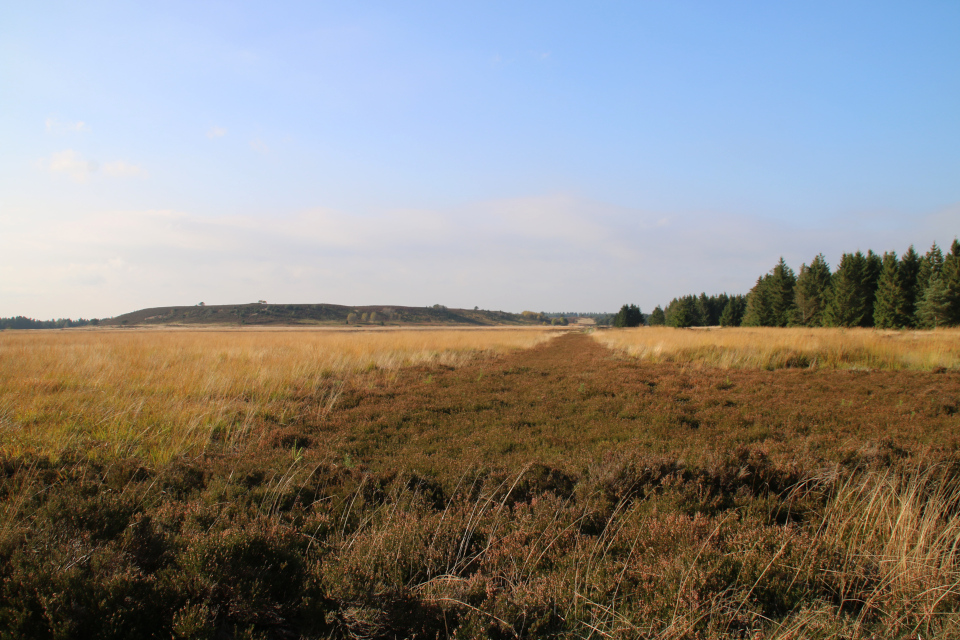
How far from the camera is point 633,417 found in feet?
24.7

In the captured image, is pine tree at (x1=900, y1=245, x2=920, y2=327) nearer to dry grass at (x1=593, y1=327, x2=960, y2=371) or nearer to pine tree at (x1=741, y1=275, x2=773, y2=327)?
pine tree at (x1=741, y1=275, x2=773, y2=327)

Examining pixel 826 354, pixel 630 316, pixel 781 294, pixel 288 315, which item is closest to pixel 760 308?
pixel 781 294

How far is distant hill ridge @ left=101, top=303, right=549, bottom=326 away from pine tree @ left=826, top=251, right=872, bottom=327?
333 feet

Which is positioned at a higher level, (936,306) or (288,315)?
(288,315)

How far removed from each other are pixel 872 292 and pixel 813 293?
5.59m

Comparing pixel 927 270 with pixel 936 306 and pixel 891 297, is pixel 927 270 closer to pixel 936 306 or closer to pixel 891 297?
pixel 891 297

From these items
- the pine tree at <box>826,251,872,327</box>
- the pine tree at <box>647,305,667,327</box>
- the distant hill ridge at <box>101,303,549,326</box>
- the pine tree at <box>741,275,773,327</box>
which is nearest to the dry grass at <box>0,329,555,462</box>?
the pine tree at <box>826,251,872,327</box>

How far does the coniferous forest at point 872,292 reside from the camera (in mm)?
38438

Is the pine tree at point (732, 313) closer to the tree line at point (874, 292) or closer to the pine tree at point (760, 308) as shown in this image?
the pine tree at point (760, 308)

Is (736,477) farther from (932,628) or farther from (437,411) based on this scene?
(437,411)

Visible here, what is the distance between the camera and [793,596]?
8.63 ft

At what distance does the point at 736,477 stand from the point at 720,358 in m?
12.6

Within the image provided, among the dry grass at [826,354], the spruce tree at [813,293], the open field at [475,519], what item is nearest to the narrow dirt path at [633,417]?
the open field at [475,519]

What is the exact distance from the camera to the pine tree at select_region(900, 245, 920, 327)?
143ft
